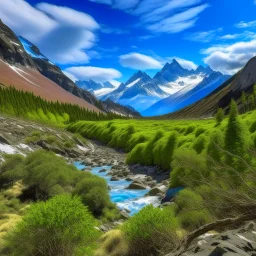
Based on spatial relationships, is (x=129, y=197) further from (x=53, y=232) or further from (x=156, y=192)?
(x=53, y=232)

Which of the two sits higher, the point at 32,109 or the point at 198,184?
the point at 32,109

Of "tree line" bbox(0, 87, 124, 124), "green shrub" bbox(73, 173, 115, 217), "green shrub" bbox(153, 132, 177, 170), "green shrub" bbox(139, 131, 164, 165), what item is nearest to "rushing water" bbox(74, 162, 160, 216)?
"green shrub" bbox(73, 173, 115, 217)

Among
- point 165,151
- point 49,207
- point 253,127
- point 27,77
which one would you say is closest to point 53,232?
point 49,207

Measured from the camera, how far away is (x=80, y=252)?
26.2 feet

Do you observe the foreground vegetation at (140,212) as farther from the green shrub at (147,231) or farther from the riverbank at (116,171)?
the riverbank at (116,171)

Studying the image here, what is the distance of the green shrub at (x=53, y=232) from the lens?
26.1 ft

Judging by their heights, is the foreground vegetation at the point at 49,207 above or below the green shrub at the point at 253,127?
below

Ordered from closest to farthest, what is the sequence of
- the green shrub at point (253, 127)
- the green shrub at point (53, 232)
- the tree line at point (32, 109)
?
the green shrub at point (53, 232) < the green shrub at point (253, 127) < the tree line at point (32, 109)

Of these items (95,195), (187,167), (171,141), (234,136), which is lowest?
(95,195)

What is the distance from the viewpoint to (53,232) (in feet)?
26.1

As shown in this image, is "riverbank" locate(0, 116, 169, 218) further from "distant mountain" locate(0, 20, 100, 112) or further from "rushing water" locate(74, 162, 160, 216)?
"distant mountain" locate(0, 20, 100, 112)

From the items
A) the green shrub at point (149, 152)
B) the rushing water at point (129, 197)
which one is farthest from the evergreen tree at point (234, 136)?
the green shrub at point (149, 152)

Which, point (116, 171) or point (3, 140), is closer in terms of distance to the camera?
point (116, 171)

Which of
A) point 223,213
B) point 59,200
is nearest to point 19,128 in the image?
point 59,200
